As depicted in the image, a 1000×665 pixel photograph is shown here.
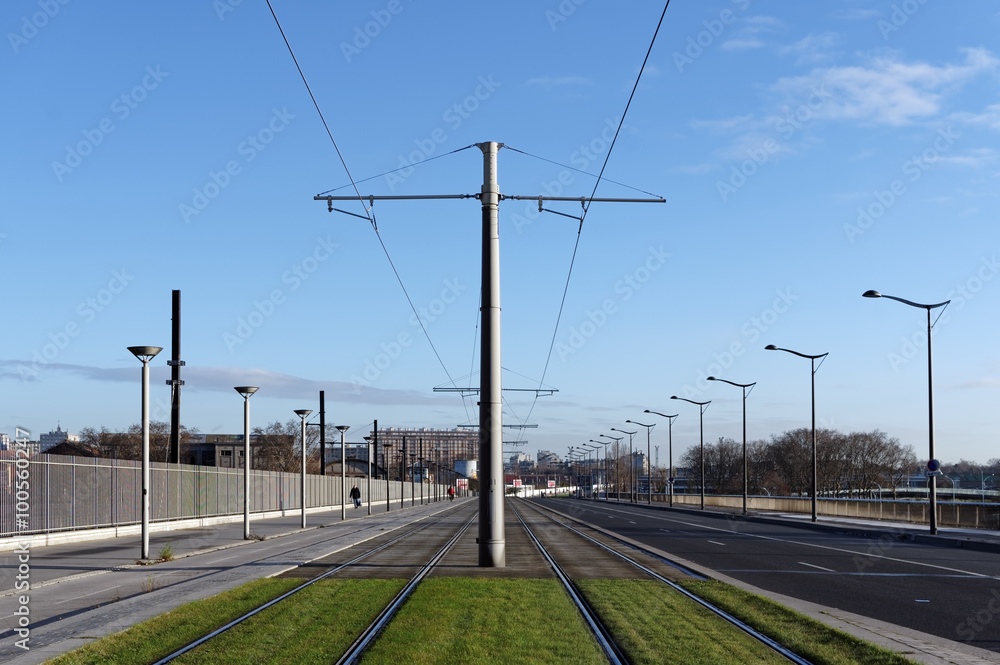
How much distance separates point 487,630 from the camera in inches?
462

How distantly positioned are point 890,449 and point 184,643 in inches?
5108

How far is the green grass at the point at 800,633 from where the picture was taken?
33.5 feet

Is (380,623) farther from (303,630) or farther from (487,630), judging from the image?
Answer: (487,630)

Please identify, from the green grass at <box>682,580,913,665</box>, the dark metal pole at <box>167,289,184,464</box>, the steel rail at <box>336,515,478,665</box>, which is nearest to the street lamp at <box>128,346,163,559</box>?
the steel rail at <box>336,515,478,665</box>

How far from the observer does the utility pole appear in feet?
65.1

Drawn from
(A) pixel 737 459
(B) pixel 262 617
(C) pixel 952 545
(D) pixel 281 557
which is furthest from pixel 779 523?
(A) pixel 737 459

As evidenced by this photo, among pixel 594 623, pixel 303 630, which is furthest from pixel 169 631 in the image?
pixel 594 623

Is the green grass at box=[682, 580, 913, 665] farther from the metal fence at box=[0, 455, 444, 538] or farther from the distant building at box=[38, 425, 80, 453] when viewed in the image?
the distant building at box=[38, 425, 80, 453]

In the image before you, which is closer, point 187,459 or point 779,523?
point 779,523

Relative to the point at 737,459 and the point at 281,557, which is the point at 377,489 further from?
the point at 737,459

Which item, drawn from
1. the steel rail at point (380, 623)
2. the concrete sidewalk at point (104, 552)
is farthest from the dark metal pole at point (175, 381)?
the steel rail at point (380, 623)

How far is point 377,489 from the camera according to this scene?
10094 centimetres

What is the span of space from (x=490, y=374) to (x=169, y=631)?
951cm

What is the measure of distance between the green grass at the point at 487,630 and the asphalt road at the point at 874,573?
180 inches
